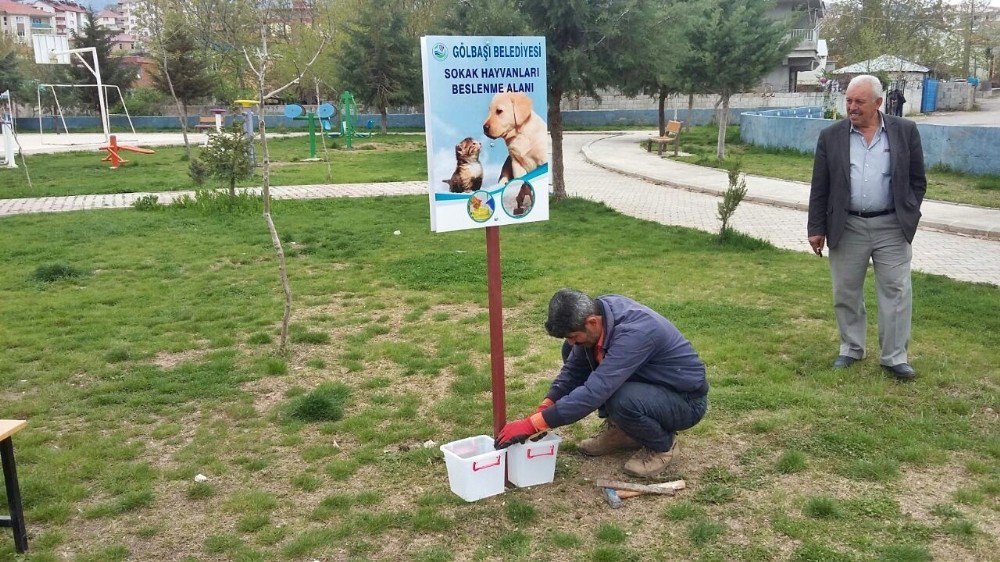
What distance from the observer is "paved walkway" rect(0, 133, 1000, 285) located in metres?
10.2

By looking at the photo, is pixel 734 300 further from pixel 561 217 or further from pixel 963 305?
pixel 561 217

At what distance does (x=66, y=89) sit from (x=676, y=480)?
5443 centimetres

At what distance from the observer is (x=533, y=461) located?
414cm

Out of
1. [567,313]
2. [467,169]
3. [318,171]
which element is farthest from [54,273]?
[318,171]

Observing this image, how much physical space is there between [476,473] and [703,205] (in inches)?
464

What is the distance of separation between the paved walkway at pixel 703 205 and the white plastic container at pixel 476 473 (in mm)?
6630

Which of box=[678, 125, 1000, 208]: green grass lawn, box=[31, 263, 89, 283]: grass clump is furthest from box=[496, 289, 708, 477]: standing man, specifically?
box=[31, 263, 89, 283]: grass clump

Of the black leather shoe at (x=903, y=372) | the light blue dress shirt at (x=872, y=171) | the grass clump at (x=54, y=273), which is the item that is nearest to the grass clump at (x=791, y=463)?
the black leather shoe at (x=903, y=372)

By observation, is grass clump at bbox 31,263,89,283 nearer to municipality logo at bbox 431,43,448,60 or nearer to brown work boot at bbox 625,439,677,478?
municipality logo at bbox 431,43,448,60

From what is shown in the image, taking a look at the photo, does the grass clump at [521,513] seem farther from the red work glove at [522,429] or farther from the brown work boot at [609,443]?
the brown work boot at [609,443]

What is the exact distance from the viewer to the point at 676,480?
4.18 metres

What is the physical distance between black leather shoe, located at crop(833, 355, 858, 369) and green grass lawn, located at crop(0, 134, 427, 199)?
14.0m

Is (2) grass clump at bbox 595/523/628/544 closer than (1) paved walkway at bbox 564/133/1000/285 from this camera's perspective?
Yes

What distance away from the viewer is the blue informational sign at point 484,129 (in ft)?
12.5
